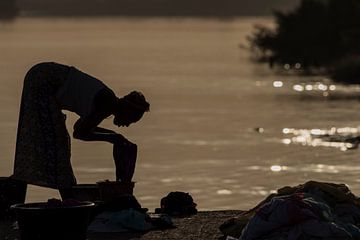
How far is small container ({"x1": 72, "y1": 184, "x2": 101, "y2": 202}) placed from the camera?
1163cm

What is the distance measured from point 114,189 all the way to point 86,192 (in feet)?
0.92

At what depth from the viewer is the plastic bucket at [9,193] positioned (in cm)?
1197

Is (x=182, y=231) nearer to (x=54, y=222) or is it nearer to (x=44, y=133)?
(x=44, y=133)

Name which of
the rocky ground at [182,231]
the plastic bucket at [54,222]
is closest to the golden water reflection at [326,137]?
the rocky ground at [182,231]

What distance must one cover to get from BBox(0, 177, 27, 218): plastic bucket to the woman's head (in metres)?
1.51

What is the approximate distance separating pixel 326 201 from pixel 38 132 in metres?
2.32

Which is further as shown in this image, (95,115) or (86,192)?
(86,192)

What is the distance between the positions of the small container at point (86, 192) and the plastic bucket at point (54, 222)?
3.98 ft

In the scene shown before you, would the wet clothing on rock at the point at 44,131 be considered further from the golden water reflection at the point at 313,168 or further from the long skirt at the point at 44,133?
the golden water reflection at the point at 313,168

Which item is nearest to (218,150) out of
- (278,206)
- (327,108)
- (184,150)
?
(184,150)

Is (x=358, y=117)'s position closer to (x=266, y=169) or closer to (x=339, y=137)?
(x=339, y=137)

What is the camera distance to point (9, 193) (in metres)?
12.0

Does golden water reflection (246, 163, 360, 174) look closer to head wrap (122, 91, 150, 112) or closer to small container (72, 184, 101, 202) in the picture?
small container (72, 184, 101, 202)

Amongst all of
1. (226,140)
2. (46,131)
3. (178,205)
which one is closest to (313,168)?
(226,140)
